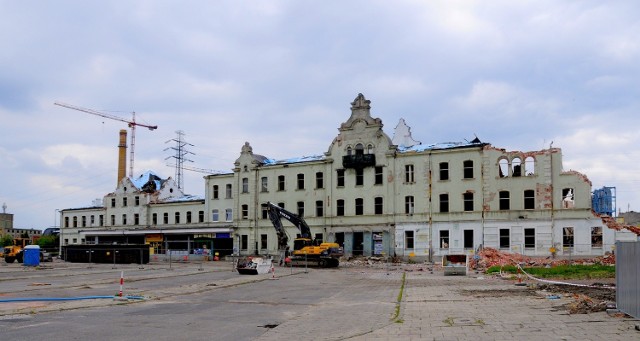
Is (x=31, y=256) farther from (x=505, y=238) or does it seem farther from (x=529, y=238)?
(x=529, y=238)

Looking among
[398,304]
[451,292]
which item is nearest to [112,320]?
[398,304]

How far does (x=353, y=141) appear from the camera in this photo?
59.7 meters

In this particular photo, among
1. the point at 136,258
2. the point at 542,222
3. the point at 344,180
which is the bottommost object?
the point at 136,258

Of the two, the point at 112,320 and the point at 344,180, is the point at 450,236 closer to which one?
the point at 344,180

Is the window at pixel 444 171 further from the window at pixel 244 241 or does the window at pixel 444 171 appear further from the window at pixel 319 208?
the window at pixel 244 241

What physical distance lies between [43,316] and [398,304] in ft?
34.6

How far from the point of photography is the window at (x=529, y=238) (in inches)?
1976

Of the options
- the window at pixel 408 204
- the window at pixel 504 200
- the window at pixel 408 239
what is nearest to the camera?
the window at pixel 504 200

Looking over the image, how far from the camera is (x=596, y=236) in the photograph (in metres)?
47.9

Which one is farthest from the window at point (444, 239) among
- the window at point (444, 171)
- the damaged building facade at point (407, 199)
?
the window at point (444, 171)

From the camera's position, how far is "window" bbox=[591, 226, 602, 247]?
47.8m

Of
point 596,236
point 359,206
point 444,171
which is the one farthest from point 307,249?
point 596,236

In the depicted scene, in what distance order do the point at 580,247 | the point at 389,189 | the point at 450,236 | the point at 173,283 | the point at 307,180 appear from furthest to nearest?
the point at 307,180
the point at 389,189
the point at 450,236
the point at 580,247
the point at 173,283

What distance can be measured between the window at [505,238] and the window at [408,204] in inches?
338
